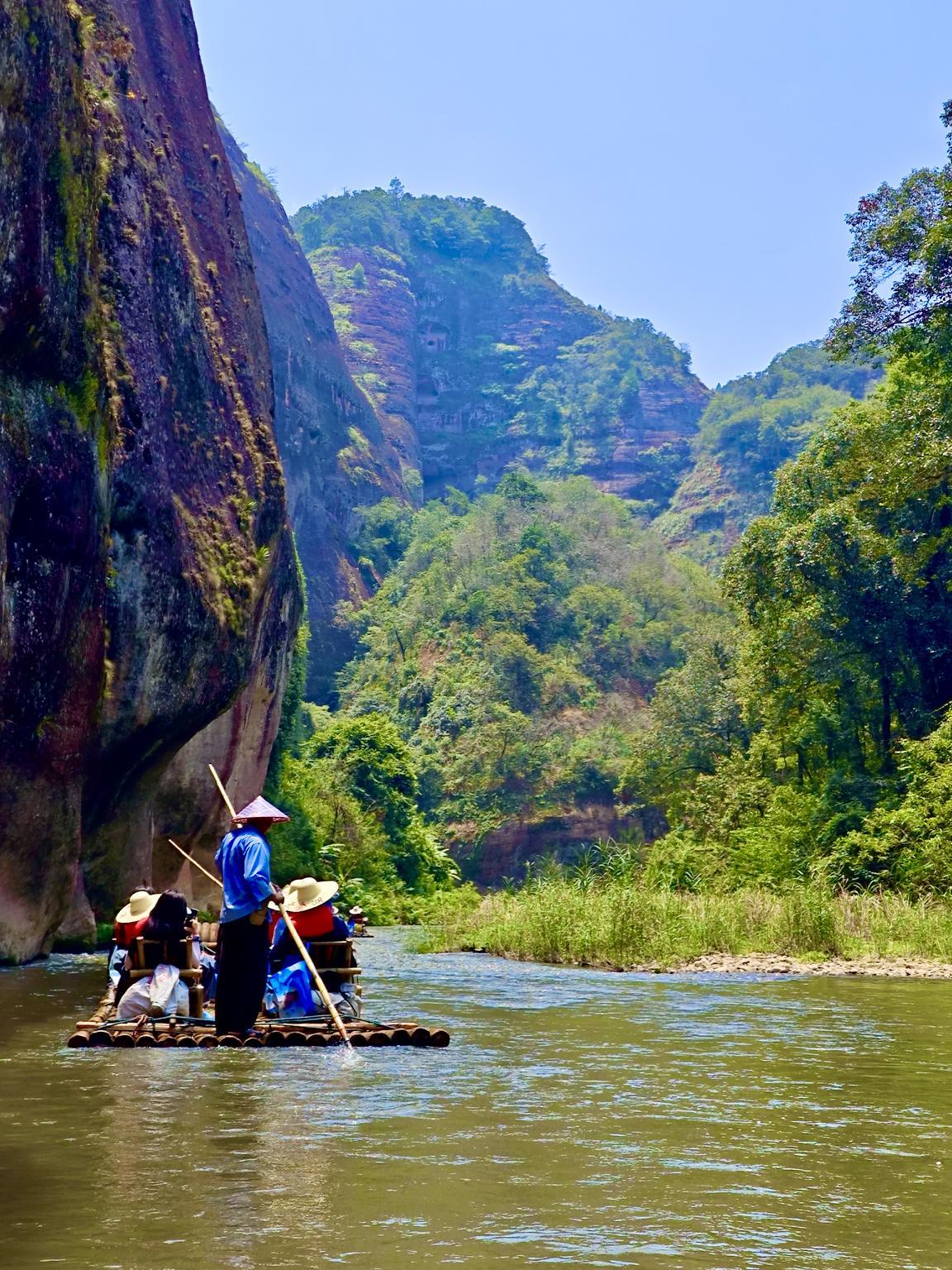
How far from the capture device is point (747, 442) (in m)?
121

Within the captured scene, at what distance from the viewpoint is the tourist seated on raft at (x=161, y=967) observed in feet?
44.5

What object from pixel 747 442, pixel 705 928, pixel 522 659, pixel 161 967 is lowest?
pixel 705 928

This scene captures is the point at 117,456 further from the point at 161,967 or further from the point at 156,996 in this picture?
the point at 156,996

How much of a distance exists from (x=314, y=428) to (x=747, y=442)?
41.5 metres

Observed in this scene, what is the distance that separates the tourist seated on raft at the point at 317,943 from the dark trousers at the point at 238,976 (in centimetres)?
107

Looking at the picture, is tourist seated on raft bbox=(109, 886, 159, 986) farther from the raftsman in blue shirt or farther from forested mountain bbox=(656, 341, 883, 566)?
forested mountain bbox=(656, 341, 883, 566)

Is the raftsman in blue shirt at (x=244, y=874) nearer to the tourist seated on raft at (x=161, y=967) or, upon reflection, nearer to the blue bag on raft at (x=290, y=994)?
the tourist seated on raft at (x=161, y=967)

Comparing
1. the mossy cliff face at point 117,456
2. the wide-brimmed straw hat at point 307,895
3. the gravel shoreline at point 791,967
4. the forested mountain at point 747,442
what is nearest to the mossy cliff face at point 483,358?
the forested mountain at point 747,442

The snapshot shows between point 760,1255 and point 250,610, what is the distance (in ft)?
81.7

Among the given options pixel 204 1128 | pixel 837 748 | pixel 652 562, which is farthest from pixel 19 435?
pixel 652 562

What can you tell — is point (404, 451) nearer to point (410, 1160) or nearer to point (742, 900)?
point (742, 900)

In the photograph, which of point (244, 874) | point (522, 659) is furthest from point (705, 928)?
point (522, 659)

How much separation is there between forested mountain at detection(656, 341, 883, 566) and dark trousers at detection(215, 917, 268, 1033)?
97.4m

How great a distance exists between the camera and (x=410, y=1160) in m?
7.81
